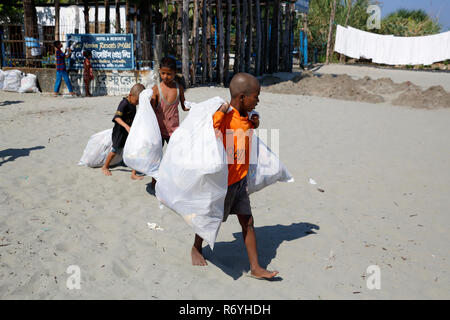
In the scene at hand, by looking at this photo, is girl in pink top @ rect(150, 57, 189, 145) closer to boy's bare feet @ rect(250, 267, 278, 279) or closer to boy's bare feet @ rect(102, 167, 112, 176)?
boy's bare feet @ rect(102, 167, 112, 176)

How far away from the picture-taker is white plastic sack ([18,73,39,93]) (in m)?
11.4

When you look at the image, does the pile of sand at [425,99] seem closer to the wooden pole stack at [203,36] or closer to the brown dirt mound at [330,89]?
the brown dirt mound at [330,89]

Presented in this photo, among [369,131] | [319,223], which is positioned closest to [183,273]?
[319,223]

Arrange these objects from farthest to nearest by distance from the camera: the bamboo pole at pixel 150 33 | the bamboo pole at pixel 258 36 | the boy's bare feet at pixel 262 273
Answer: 1. the bamboo pole at pixel 258 36
2. the bamboo pole at pixel 150 33
3. the boy's bare feet at pixel 262 273

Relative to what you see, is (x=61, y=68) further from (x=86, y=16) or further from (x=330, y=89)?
(x=330, y=89)

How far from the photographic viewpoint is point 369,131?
713cm

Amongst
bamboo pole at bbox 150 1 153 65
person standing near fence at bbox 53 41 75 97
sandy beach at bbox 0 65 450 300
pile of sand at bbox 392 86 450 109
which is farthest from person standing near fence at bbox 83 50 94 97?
pile of sand at bbox 392 86 450 109

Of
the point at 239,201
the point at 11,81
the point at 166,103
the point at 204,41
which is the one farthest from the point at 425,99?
the point at 11,81

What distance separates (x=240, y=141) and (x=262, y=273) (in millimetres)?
920

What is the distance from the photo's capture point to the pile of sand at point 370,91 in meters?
10.1

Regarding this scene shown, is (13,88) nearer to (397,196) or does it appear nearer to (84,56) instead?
(84,56)

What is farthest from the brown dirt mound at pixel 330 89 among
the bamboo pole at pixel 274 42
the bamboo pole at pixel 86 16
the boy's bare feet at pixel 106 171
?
the boy's bare feet at pixel 106 171

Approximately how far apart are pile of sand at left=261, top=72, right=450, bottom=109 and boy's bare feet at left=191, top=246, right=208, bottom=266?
8.88m

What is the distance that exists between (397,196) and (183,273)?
107 inches
